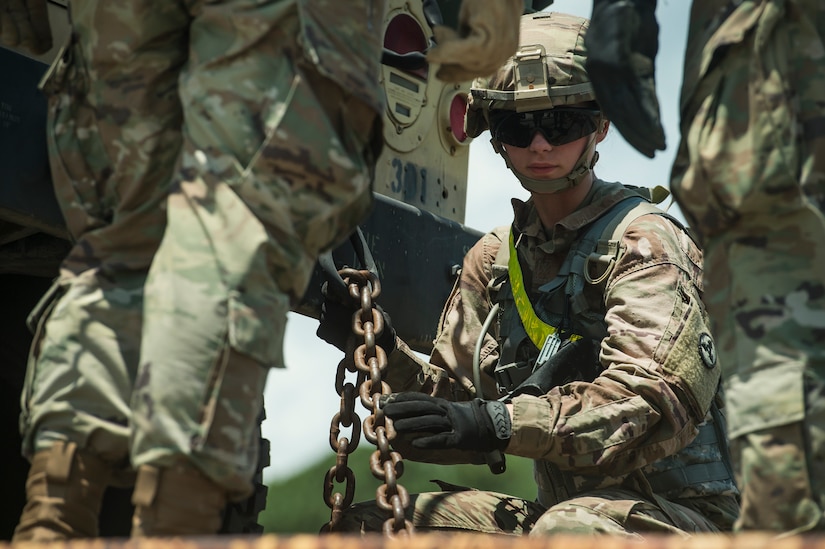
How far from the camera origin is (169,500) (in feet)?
6.59

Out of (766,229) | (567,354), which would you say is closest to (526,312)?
(567,354)

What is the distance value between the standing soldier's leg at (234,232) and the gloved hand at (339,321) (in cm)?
137

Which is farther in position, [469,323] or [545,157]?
[469,323]

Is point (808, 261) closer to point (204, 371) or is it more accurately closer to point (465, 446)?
point (204, 371)

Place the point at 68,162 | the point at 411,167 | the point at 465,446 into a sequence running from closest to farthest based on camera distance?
1. the point at 68,162
2. the point at 465,446
3. the point at 411,167

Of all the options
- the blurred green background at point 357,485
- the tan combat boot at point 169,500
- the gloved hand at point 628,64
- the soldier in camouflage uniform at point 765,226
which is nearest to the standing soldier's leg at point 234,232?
the tan combat boot at point 169,500

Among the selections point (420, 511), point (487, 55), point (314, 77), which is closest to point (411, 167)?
point (420, 511)

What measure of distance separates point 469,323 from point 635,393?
0.84 m

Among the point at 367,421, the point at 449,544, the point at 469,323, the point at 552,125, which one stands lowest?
the point at 449,544

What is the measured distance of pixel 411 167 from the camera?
4.50m

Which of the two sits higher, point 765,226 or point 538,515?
point 765,226

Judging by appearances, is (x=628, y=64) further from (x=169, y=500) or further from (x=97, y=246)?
(x=169, y=500)

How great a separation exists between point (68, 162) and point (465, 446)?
132 centimetres

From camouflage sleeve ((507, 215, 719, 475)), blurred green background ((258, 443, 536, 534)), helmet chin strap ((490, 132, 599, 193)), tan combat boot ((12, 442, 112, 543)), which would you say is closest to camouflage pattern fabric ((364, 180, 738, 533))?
camouflage sleeve ((507, 215, 719, 475))
